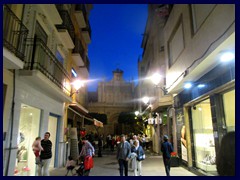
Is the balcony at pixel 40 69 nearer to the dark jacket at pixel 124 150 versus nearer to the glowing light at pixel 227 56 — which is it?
the dark jacket at pixel 124 150

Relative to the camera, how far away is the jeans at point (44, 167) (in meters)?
2.02

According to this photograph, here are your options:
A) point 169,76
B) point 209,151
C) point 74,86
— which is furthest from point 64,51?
point 209,151

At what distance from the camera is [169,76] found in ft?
20.2

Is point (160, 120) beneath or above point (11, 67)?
beneath

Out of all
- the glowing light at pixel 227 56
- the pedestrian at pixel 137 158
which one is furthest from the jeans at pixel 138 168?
the glowing light at pixel 227 56

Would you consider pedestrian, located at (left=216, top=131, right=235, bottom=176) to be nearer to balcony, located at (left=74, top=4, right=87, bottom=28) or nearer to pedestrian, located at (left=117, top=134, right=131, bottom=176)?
pedestrian, located at (left=117, top=134, right=131, bottom=176)

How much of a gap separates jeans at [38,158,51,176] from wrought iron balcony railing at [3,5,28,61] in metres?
1.81

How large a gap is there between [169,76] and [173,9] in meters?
2.08

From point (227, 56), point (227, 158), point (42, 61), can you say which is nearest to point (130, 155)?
point (227, 158)

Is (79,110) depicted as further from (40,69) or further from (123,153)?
(123,153)

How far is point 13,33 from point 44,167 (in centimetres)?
231

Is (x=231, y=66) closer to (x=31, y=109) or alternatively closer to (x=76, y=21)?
(x=31, y=109)

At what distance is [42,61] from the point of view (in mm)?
4055

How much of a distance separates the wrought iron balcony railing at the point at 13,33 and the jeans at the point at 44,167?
1.81 metres
